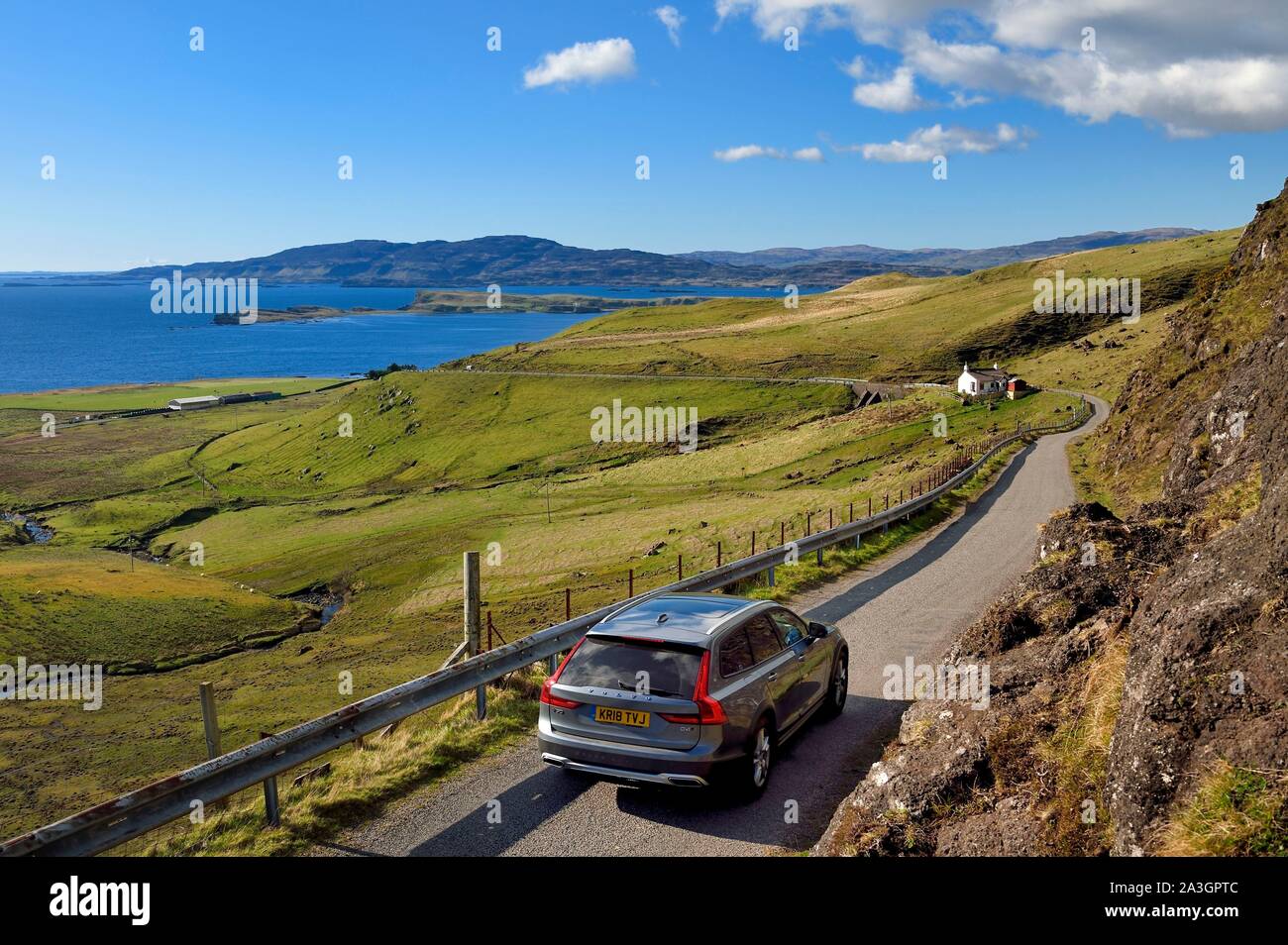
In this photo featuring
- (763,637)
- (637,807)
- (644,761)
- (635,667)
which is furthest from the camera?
(763,637)

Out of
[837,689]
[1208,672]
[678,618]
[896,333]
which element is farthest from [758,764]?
[896,333]

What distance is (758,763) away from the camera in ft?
31.5

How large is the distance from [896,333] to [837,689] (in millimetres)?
141252

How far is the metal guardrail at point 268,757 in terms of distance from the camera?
717 centimetres

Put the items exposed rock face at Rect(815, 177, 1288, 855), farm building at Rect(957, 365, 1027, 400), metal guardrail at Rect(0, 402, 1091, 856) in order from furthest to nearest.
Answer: farm building at Rect(957, 365, 1027, 400), metal guardrail at Rect(0, 402, 1091, 856), exposed rock face at Rect(815, 177, 1288, 855)

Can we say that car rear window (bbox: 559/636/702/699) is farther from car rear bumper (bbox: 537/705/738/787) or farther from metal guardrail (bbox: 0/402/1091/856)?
metal guardrail (bbox: 0/402/1091/856)

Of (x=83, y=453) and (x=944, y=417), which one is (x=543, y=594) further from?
(x=83, y=453)

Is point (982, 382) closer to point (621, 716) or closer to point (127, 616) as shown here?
point (127, 616)

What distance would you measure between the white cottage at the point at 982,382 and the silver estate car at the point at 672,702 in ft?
280

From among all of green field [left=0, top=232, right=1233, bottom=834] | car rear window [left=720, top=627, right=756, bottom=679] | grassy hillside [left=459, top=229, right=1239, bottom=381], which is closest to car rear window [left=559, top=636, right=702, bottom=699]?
car rear window [left=720, top=627, right=756, bottom=679]

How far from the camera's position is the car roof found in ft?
31.5

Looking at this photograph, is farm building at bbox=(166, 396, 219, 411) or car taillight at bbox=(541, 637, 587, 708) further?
farm building at bbox=(166, 396, 219, 411)

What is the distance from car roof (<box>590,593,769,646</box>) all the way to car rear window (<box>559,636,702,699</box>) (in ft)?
0.36
